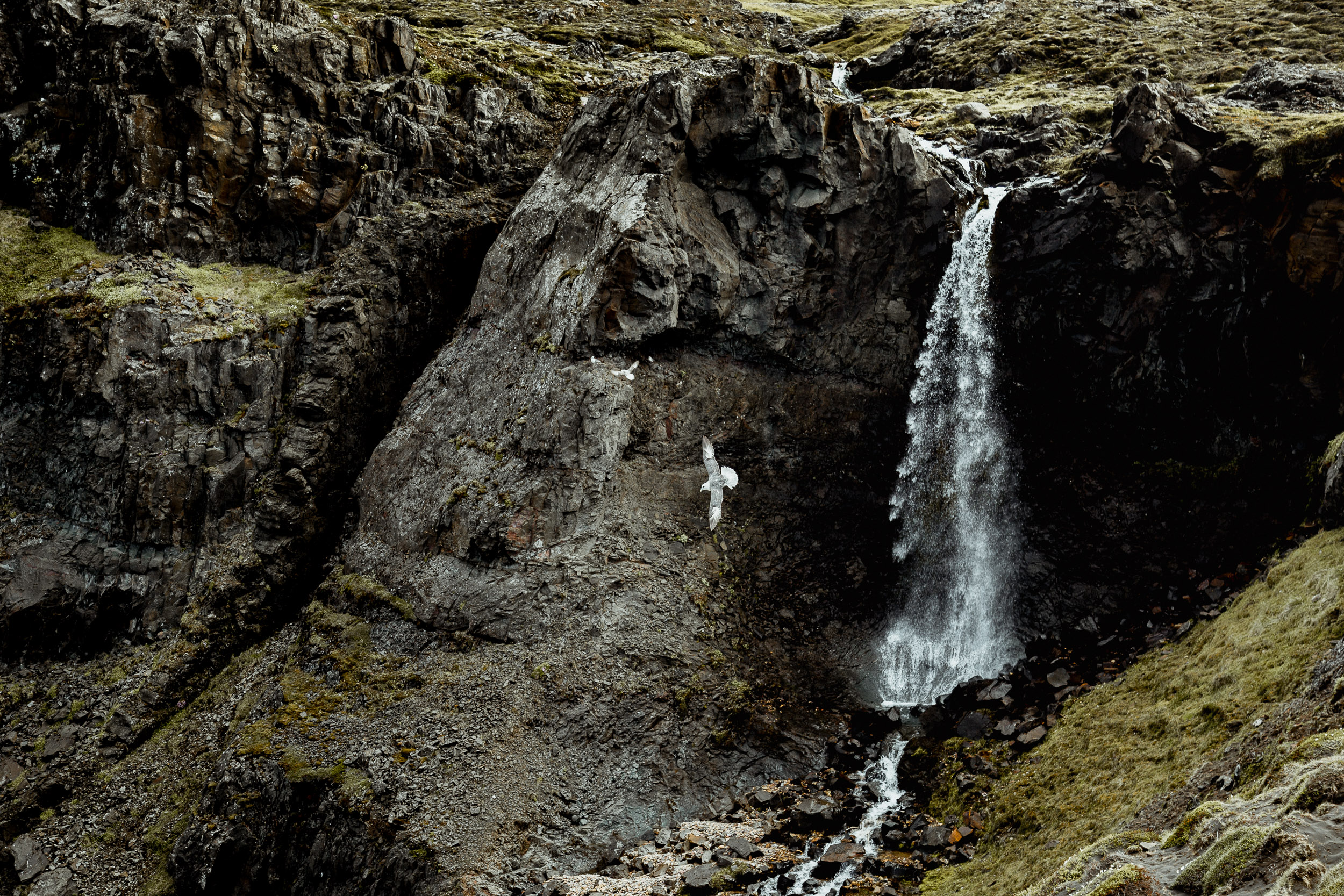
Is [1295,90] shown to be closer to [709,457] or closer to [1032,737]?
[709,457]

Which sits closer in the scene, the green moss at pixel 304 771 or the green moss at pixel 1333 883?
the green moss at pixel 1333 883

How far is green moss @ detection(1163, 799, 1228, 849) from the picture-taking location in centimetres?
966

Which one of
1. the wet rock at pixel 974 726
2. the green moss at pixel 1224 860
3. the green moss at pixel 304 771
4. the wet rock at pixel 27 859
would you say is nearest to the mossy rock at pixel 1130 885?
the green moss at pixel 1224 860

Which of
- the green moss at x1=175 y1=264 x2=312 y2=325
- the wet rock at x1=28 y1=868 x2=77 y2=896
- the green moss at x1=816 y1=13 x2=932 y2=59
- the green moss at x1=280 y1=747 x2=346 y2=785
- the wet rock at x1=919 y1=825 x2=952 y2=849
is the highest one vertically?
the green moss at x1=816 y1=13 x2=932 y2=59

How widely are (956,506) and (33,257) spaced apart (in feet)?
102

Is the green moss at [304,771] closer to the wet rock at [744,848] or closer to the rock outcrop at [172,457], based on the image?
the rock outcrop at [172,457]

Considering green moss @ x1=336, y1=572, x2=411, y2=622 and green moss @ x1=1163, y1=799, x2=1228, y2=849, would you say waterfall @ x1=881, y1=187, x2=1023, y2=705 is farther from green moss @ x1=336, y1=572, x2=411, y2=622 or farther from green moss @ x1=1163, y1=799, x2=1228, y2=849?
green moss @ x1=336, y1=572, x2=411, y2=622

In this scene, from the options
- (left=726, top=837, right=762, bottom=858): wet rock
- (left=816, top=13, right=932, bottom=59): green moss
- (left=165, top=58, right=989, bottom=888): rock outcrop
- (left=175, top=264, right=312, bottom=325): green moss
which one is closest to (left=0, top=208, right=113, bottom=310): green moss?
(left=175, top=264, right=312, bottom=325): green moss

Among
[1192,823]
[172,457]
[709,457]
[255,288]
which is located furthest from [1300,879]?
[255,288]

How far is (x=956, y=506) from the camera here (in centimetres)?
2436

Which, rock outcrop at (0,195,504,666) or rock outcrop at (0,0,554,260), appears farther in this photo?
rock outcrop at (0,0,554,260)

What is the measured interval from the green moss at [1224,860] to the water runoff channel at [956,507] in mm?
12640

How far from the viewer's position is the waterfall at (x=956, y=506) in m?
22.4

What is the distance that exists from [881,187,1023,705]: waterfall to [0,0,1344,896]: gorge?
0.40ft
